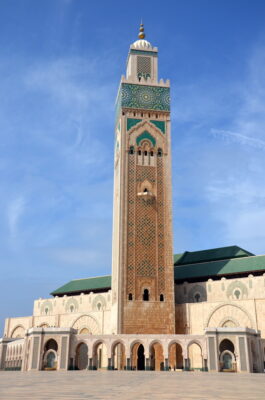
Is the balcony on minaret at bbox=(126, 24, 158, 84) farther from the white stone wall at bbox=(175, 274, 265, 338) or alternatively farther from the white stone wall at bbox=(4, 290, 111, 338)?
the white stone wall at bbox=(4, 290, 111, 338)

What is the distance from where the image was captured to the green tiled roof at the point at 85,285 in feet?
120

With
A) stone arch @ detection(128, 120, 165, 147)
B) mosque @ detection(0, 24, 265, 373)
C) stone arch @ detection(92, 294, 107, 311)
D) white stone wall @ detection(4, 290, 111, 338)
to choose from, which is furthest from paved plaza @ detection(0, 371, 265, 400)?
stone arch @ detection(92, 294, 107, 311)

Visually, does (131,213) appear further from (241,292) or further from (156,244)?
(241,292)

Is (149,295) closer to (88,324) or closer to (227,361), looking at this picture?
(227,361)

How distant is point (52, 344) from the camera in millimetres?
24875

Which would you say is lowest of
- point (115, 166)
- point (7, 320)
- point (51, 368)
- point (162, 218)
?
point (51, 368)

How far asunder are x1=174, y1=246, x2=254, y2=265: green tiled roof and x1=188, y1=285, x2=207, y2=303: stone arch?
361cm

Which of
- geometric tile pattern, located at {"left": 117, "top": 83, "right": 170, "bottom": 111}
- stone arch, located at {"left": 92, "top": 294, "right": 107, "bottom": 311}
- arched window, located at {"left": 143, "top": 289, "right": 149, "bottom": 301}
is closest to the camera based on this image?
arched window, located at {"left": 143, "top": 289, "right": 149, "bottom": 301}

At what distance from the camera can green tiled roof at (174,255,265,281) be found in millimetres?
29969

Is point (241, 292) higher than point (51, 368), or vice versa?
point (241, 292)

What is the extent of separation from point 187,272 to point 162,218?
573 cm

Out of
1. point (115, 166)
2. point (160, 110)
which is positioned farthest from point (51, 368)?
point (160, 110)

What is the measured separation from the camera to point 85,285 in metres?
38.2

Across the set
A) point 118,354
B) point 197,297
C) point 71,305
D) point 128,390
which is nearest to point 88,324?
point 71,305
